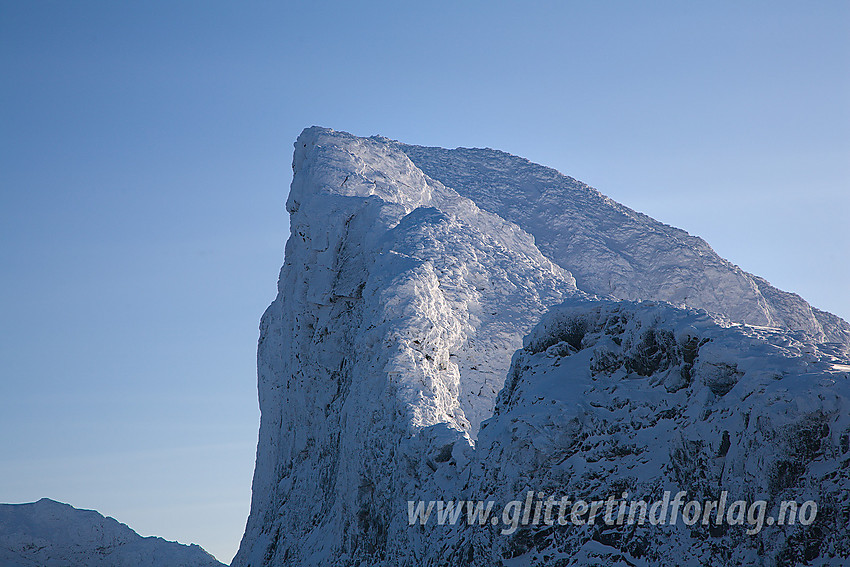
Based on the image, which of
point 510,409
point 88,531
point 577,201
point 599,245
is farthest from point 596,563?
point 88,531

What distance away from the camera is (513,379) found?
1786 centimetres

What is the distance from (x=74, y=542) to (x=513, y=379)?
55.2m

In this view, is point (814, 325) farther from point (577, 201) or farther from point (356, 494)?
point (356, 494)

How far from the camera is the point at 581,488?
14.3m

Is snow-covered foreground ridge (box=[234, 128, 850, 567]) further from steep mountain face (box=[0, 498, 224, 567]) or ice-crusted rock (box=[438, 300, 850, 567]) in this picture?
steep mountain face (box=[0, 498, 224, 567])

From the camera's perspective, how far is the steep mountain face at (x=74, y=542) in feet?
190

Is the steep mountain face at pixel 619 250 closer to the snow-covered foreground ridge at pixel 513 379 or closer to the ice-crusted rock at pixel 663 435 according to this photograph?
the snow-covered foreground ridge at pixel 513 379

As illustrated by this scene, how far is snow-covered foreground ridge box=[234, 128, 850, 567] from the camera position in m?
11.7

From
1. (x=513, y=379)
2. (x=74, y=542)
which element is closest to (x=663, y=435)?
(x=513, y=379)

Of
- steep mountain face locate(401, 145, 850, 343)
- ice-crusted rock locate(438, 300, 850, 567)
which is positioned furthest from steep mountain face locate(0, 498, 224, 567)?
ice-crusted rock locate(438, 300, 850, 567)

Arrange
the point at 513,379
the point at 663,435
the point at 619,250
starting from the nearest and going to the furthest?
1. the point at 663,435
2. the point at 513,379
3. the point at 619,250

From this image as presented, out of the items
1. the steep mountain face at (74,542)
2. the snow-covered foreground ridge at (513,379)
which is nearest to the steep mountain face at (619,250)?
the snow-covered foreground ridge at (513,379)

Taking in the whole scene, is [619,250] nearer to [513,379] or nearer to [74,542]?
[513,379]

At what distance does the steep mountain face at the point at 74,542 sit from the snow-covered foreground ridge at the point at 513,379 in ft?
102
